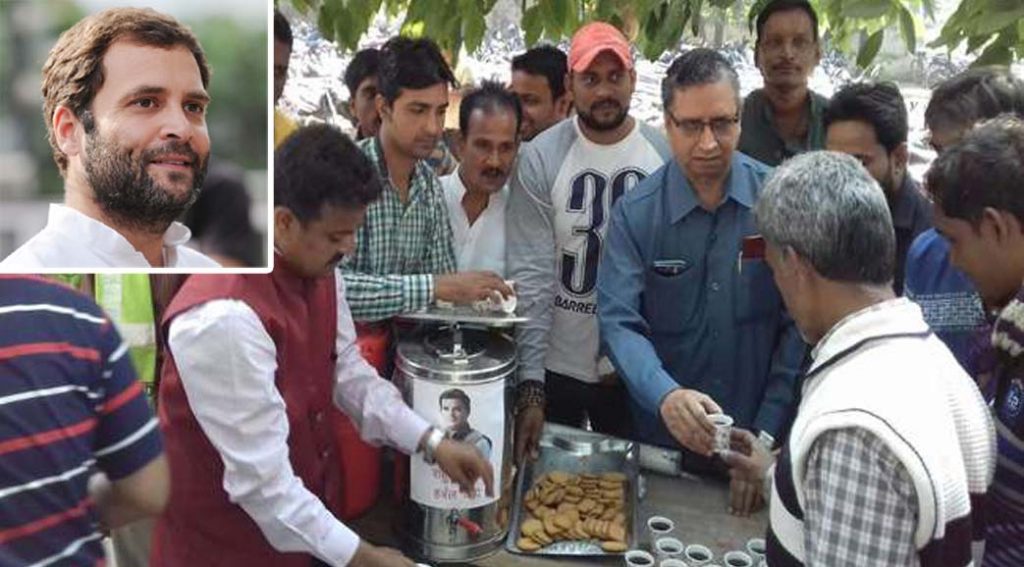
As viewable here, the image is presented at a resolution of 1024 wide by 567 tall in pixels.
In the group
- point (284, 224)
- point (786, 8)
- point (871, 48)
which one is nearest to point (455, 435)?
point (284, 224)

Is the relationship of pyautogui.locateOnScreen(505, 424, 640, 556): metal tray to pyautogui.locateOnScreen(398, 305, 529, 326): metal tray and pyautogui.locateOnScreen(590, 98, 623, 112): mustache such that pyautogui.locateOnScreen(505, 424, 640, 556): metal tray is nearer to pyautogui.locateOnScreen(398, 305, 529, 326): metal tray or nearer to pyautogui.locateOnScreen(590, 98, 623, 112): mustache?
pyautogui.locateOnScreen(398, 305, 529, 326): metal tray

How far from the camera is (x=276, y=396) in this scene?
1270mm

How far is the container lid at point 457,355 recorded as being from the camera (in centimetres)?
151

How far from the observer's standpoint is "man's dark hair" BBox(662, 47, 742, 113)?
5.92ft

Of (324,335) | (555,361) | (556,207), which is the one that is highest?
(556,207)

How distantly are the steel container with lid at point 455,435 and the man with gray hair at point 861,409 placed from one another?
522 mm

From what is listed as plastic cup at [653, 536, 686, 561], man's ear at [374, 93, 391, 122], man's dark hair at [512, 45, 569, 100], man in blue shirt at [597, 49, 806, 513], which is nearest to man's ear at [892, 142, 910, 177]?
man in blue shirt at [597, 49, 806, 513]

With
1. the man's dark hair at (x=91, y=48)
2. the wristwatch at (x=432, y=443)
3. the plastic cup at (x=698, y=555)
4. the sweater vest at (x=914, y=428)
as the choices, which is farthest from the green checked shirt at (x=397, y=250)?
the man's dark hair at (x=91, y=48)

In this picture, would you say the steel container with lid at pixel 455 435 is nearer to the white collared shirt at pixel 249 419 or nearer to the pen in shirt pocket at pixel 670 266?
the white collared shirt at pixel 249 419

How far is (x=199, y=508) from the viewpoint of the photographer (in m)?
1.37

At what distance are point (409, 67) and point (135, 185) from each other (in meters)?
1.35

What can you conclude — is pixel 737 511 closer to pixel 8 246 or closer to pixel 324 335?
pixel 324 335

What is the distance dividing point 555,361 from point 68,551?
138 centimetres

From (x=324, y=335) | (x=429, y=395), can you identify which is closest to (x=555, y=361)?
(x=429, y=395)
